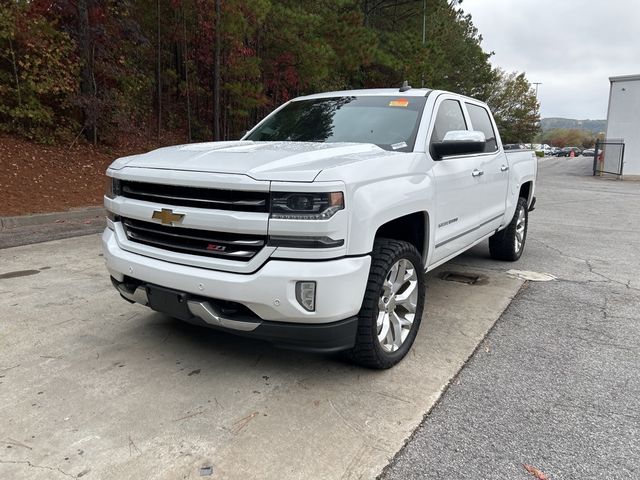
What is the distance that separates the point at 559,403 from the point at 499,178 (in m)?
A: 2.89

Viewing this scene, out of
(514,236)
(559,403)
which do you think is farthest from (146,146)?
(559,403)

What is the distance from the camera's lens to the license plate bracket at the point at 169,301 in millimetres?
2953

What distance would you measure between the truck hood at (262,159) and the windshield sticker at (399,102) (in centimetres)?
80

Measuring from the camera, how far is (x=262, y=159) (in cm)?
301

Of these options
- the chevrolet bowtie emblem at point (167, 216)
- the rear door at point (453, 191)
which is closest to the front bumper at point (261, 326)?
the chevrolet bowtie emblem at point (167, 216)

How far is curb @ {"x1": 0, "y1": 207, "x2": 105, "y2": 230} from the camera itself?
7.88 m

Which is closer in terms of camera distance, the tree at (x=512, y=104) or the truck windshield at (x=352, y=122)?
the truck windshield at (x=352, y=122)

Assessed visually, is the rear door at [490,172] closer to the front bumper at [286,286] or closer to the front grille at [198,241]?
the front bumper at [286,286]

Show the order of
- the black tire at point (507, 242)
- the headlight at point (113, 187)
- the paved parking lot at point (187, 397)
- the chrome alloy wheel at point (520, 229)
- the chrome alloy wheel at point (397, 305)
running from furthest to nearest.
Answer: the chrome alloy wheel at point (520, 229) < the black tire at point (507, 242) < the headlight at point (113, 187) < the chrome alloy wheel at point (397, 305) < the paved parking lot at point (187, 397)

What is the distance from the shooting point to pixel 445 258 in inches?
169

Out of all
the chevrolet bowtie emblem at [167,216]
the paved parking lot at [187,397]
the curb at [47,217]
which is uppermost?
the chevrolet bowtie emblem at [167,216]

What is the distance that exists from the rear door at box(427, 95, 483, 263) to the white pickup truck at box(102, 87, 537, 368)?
0.02 metres

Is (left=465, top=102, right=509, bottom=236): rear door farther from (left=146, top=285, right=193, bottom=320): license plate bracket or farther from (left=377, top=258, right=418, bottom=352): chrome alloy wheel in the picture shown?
(left=146, top=285, right=193, bottom=320): license plate bracket

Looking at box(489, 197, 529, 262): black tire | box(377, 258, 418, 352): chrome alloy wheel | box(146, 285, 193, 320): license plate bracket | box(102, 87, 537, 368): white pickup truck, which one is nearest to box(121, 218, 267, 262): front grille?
box(102, 87, 537, 368): white pickup truck
